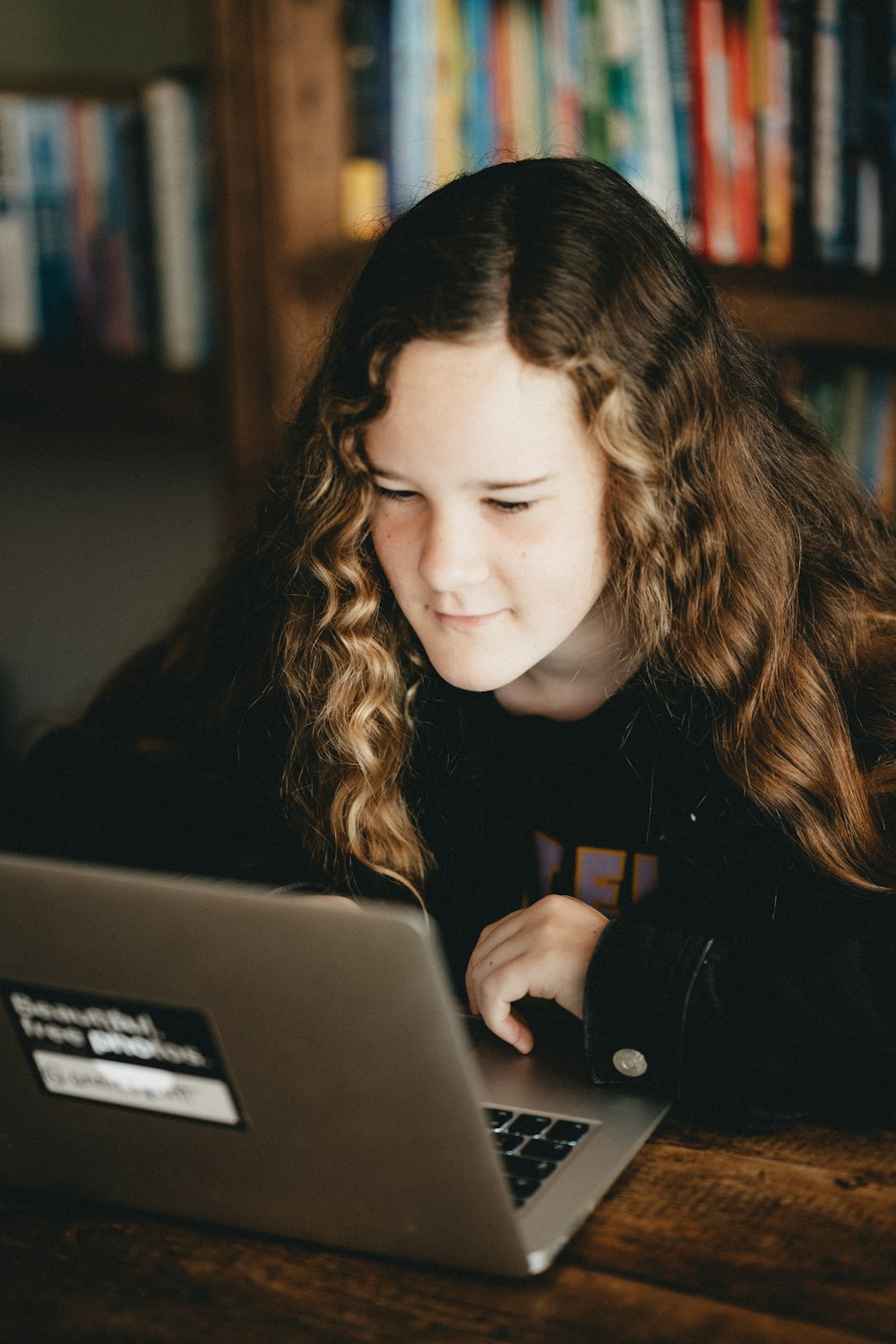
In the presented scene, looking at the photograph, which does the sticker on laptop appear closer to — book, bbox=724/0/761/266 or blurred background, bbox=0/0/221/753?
book, bbox=724/0/761/266

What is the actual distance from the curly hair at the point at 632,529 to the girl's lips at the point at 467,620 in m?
0.10

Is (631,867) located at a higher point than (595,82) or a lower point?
lower

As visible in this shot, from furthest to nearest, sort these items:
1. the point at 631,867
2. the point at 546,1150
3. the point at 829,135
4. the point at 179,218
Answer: the point at 179,218 < the point at 829,135 < the point at 631,867 < the point at 546,1150

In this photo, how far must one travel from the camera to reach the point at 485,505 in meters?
0.93

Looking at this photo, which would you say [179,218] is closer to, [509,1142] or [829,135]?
[829,135]

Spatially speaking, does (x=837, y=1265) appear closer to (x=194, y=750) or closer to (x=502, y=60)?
(x=194, y=750)

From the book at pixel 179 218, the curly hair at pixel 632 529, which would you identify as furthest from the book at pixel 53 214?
the curly hair at pixel 632 529

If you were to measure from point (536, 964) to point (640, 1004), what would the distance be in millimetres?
75

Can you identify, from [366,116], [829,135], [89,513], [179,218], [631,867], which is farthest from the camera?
[89,513]

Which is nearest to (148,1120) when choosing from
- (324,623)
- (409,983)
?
(409,983)

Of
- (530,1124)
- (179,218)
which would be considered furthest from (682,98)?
(530,1124)

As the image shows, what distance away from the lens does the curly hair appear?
0.94 meters

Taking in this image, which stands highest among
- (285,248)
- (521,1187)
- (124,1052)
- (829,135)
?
(829,135)

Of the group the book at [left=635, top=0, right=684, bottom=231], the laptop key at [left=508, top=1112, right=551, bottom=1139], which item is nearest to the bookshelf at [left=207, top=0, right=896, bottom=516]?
the book at [left=635, top=0, right=684, bottom=231]
